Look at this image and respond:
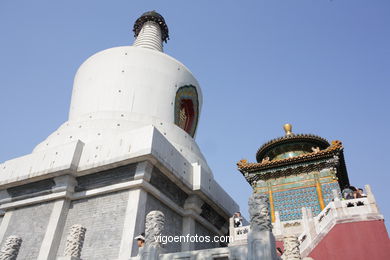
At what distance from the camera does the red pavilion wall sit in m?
9.73

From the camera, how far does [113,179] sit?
11867 mm

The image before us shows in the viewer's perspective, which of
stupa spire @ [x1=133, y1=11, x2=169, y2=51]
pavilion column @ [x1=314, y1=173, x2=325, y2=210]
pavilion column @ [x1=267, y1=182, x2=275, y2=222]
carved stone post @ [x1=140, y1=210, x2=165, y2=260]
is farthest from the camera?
stupa spire @ [x1=133, y1=11, x2=169, y2=51]

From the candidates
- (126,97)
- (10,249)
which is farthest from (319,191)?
(10,249)

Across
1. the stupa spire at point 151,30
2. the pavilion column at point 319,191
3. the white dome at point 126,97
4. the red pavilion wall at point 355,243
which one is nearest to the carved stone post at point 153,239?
the red pavilion wall at point 355,243

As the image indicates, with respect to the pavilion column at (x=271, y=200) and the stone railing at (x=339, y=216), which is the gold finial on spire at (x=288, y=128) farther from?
the stone railing at (x=339, y=216)

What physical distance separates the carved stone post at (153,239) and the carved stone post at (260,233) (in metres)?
2.02

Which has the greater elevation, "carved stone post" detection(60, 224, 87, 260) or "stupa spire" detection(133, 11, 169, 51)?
"stupa spire" detection(133, 11, 169, 51)

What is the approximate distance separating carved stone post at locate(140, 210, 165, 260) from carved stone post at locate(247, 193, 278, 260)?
6.63 ft

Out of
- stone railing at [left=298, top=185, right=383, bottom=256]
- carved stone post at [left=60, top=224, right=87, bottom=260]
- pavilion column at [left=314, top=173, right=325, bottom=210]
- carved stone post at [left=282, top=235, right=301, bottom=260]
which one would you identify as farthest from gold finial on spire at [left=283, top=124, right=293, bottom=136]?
carved stone post at [left=60, top=224, right=87, bottom=260]

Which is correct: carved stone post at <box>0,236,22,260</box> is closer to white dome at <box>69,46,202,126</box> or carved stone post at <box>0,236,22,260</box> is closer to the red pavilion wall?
white dome at <box>69,46,202,126</box>

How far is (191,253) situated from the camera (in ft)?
23.1

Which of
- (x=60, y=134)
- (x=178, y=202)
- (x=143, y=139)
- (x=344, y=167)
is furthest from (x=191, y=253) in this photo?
(x=344, y=167)

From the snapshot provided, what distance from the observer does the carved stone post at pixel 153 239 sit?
283 inches

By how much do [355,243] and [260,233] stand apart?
5213 mm
